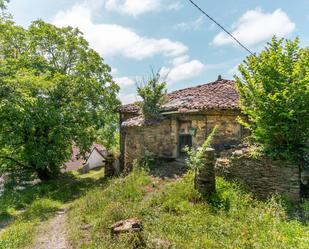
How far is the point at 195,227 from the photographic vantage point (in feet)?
20.4

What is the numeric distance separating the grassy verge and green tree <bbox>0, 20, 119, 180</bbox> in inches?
63.2

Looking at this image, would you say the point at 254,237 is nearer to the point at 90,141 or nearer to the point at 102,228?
the point at 102,228

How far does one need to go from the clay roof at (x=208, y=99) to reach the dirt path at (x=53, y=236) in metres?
7.24

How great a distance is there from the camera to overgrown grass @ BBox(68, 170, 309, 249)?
5.54 meters

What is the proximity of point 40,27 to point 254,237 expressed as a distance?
56.2 feet

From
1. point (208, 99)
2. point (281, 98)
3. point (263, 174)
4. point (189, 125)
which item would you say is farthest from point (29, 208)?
point (281, 98)

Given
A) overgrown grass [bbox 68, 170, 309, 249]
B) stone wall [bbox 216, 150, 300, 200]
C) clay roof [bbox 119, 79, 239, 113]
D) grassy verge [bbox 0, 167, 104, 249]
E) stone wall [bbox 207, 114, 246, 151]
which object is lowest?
grassy verge [bbox 0, 167, 104, 249]

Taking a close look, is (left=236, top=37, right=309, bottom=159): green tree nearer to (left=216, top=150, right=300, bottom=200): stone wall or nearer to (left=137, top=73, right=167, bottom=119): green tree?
(left=216, top=150, right=300, bottom=200): stone wall

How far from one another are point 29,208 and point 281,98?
10.5 metres

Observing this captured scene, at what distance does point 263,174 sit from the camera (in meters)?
8.07

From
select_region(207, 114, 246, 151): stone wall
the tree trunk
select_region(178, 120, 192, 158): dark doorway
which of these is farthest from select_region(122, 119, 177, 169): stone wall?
the tree trunk

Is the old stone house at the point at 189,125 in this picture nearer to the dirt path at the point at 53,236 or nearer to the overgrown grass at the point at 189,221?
the overgrown grass at the point at 189,221

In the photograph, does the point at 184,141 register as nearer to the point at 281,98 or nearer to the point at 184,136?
the point at 184,136

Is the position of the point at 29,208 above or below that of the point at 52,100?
below
